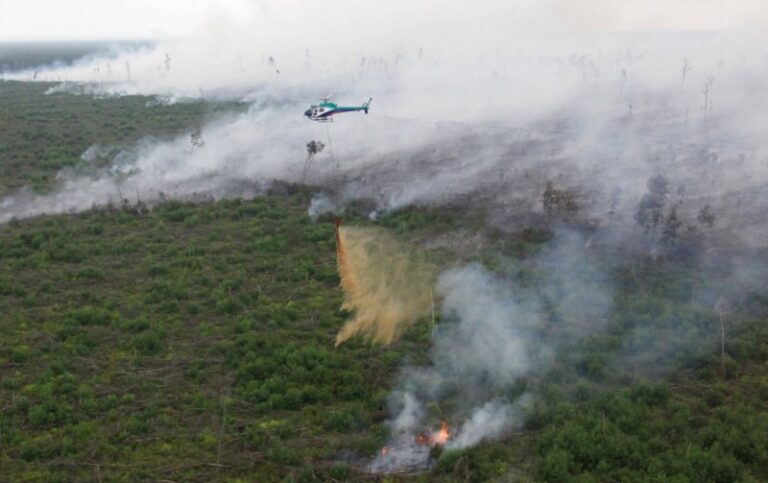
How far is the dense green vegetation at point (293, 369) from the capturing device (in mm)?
17500

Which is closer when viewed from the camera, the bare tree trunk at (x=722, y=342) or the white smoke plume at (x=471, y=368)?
the white smoke plume at (x=471, y=368)

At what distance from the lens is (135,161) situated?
51500 millimetres

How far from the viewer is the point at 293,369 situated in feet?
71.9

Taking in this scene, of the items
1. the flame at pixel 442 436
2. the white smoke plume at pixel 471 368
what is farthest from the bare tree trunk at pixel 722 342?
the flame at pixel 442 436

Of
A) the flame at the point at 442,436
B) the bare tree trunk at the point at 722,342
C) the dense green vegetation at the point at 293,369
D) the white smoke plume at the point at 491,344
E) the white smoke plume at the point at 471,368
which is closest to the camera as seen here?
the dense green vegetation at the point at 293,369

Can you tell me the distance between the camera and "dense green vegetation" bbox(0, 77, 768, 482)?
1750 cm

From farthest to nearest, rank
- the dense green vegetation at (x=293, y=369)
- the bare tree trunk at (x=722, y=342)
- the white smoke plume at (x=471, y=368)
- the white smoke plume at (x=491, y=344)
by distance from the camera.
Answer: the bare tree trunk at (x=722, y=342) < the white smoke plume at (x=491, y=344) < the white smoke plume at (x=471, y=368) < the dense green vegetation at (x=293, y=369)

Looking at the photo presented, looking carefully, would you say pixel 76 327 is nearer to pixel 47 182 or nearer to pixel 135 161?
pixel 47 182

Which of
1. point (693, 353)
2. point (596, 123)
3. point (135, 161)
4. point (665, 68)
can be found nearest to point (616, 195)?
point (693, 353)

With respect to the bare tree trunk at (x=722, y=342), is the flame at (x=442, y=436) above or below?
below

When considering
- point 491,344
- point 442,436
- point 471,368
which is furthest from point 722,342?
point 442,436

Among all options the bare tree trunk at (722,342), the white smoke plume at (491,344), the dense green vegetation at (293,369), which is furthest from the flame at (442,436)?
the bare tree trunk at (722,342)

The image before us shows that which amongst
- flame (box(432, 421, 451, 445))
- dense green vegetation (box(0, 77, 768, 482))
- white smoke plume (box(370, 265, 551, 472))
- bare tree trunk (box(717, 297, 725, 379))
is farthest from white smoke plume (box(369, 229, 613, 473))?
bare tree trunk (box(717, 297, 725, 379))

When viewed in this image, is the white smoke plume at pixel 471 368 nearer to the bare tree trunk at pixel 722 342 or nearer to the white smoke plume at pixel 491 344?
the white smoke plume at pixel 491 344
